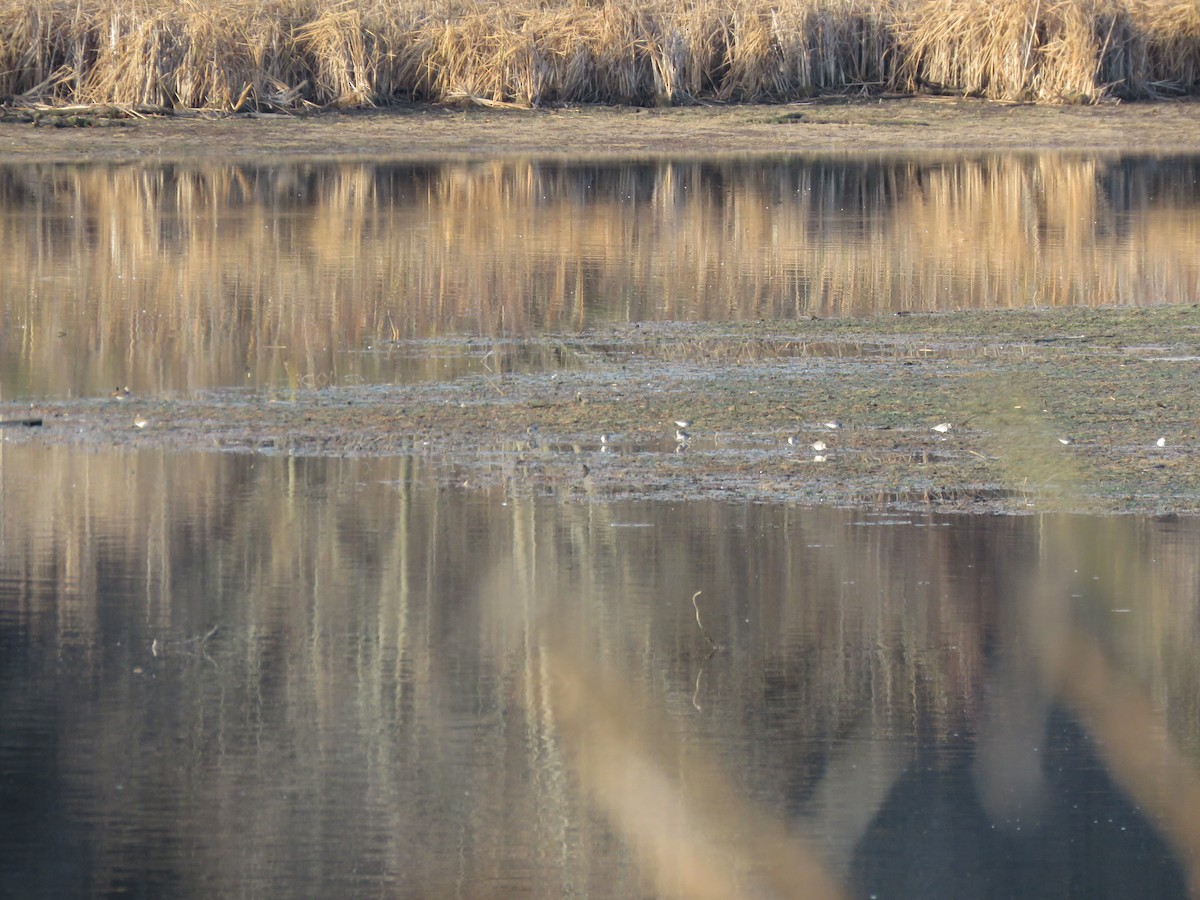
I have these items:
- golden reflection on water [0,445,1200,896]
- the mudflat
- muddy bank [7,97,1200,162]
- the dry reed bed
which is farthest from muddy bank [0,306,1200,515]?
the dry reed bed

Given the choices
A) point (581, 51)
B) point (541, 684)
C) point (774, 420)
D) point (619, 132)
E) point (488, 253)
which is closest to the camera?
point (541, 684)

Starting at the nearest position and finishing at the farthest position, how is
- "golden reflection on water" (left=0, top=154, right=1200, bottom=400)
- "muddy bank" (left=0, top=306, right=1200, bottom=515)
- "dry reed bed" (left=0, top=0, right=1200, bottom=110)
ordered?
"muddy bank" (left=0, top=306, right=1200, bottom=515) → "golden reflection on water" (left=0, top=154, right=1200, bottom=400) → "dry reed bed" (left=0, top=0, right=1200, bottom=110)

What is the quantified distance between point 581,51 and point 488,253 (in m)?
11.4

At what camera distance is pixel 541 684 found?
5.66 metres

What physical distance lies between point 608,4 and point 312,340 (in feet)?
51.1

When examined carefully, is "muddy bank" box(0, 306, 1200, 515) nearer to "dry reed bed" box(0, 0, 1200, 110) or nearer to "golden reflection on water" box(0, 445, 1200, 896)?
"golden reflection on water" box(0, 445, 1200, 896)

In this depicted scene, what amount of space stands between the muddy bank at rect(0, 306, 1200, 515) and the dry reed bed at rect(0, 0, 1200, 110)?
46.9ft

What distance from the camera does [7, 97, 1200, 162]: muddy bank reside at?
22031 millimetres

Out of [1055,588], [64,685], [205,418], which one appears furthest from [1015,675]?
Answer: [205,418]

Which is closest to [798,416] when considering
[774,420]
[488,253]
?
[774,420]

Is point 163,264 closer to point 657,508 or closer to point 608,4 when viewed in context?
point 657,508

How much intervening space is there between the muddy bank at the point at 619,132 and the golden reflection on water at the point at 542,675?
48.8ft

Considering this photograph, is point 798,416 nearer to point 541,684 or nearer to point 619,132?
point 541,684

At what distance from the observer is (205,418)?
8.66 metres
